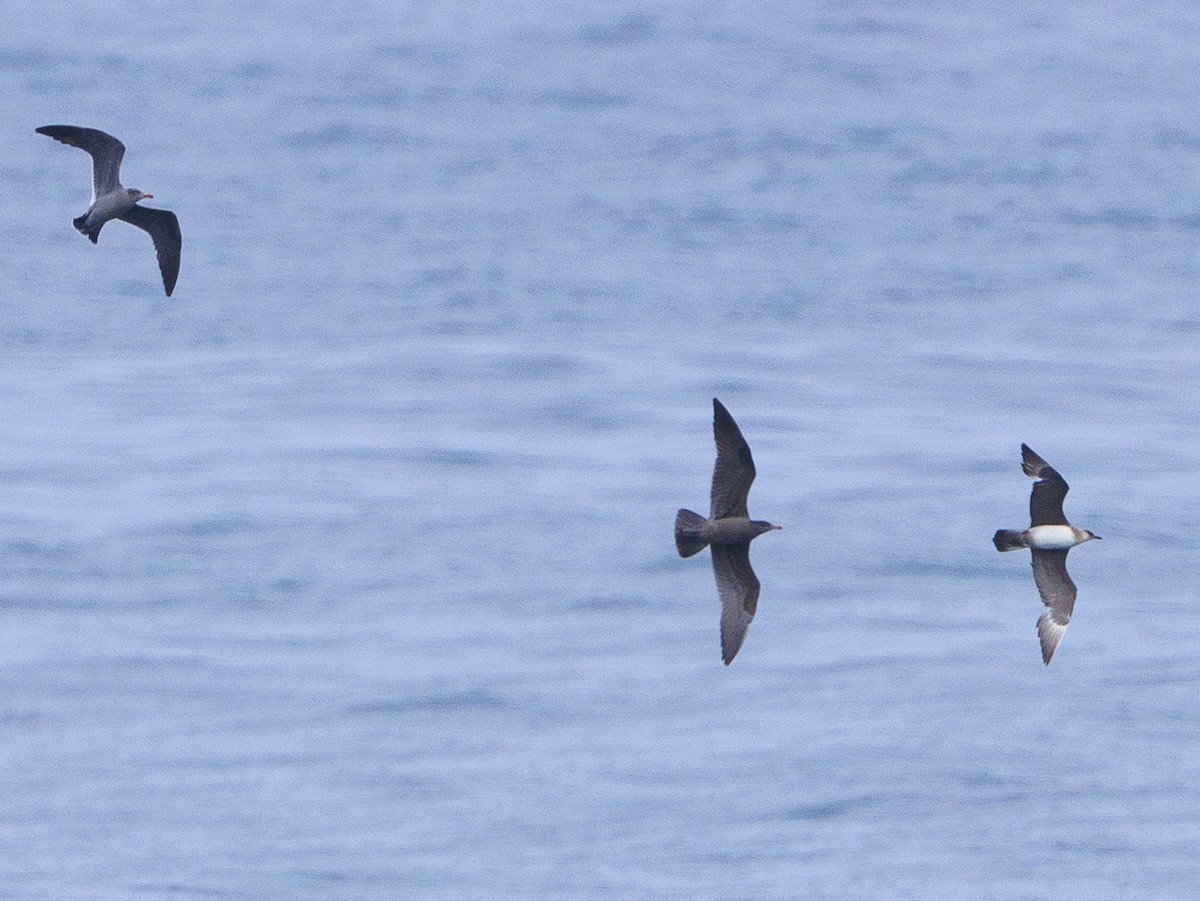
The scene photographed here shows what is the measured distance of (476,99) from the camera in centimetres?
11725

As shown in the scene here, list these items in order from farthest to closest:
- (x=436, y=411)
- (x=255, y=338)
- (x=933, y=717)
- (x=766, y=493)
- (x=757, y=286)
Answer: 1. (x=757, y=286)
2. (x=255, y=338)
3. (x=436, y=411)
4. (x=766, y=493)
5. (x=933, y=717)

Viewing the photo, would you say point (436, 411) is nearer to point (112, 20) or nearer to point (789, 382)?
point (789, 382)

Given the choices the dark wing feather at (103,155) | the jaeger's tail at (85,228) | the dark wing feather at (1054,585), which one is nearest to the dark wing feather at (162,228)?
the dark wing feather at (103,155)

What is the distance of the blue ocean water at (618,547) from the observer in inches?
1730

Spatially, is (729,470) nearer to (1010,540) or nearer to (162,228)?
(1010,540)

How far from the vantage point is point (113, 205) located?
1383cm

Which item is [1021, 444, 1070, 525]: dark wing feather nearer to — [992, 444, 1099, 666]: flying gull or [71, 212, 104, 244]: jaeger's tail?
[992, 444, 1099, 666]: flying gull

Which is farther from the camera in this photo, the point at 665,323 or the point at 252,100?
the point at 252,100

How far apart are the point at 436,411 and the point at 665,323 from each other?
29051 mm

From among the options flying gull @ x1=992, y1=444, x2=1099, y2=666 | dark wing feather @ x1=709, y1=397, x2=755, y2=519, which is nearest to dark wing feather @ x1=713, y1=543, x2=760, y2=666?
dark wing feather @ x1=709, y1=397, x2=755, y2=519

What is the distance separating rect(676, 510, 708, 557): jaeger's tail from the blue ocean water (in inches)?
1073

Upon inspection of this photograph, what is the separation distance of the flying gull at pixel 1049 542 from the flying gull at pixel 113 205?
513 cm

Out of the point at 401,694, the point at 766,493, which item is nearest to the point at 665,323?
the point at 766,493

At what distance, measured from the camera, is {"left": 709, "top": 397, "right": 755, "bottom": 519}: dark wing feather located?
13812 mm
